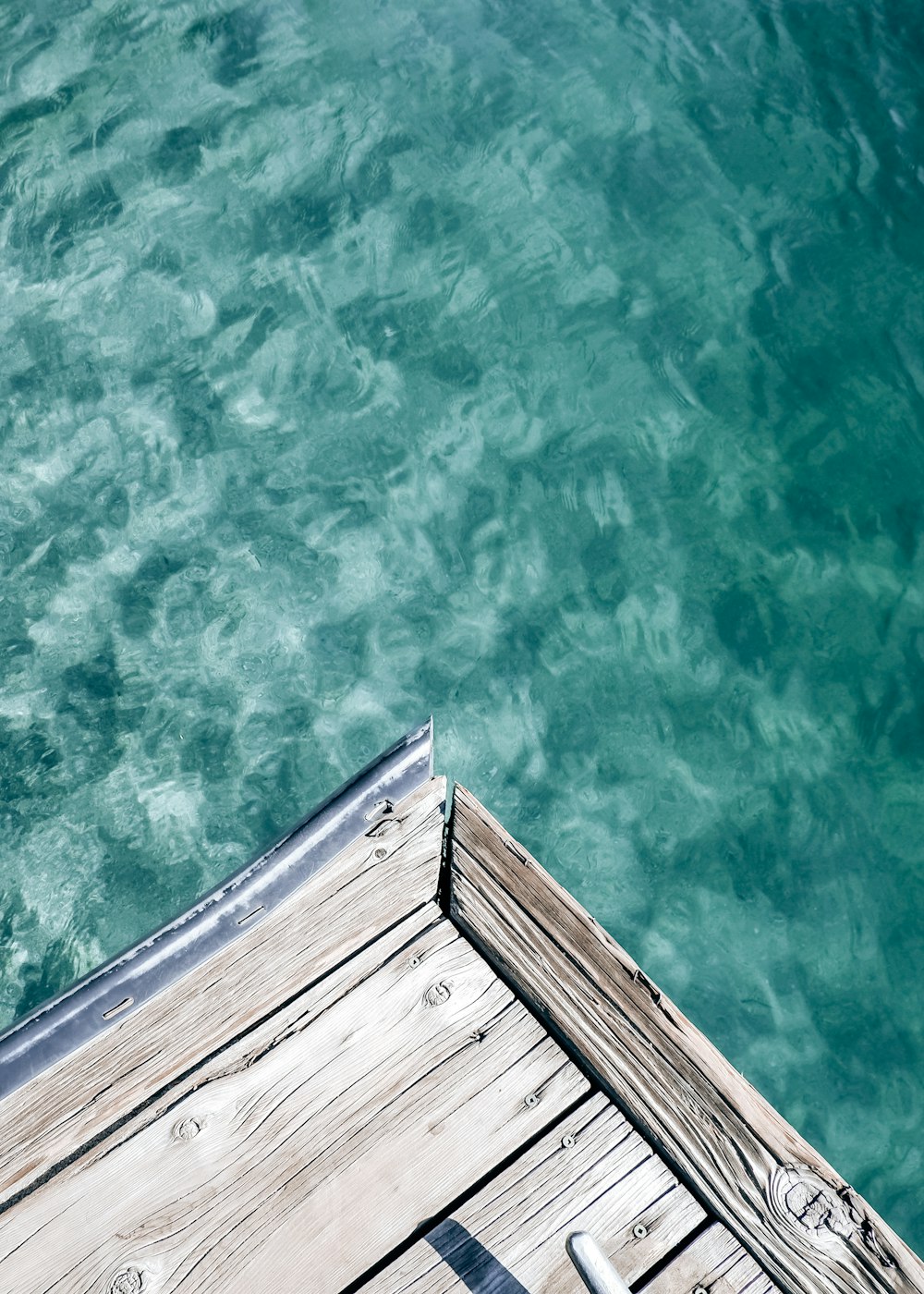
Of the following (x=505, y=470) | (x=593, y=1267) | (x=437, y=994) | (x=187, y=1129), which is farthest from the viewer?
(x=505, y=470)

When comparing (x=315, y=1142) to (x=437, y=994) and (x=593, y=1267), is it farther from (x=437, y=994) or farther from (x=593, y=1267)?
(x=593, y=1267)

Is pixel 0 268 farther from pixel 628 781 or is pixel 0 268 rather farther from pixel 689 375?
pixel 628 781

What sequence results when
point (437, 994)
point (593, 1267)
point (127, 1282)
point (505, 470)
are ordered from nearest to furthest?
point (593, 1267) < point (127, 1282) < point (437, 994) < point (505, 470)

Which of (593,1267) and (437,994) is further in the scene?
(437,994)

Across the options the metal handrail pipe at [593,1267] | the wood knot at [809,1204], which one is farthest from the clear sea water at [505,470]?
the metal handrail pipe at [593,1267]

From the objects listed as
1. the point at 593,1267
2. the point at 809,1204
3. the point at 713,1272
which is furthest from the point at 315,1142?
the point at 809,1204

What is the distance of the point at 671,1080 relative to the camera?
84.1 inches

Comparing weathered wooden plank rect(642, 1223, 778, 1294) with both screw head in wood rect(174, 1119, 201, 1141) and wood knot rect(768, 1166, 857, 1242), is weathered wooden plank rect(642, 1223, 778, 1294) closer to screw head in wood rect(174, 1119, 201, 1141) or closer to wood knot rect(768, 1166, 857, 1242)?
wood knot rect(768, 1166, 857, 1242)

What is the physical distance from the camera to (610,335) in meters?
4.86

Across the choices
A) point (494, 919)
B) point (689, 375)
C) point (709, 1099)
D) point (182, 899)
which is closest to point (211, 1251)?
point (494, 919)

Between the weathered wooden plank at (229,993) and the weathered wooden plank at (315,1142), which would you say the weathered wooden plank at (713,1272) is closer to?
the weathered wooden plank at (315,1142)

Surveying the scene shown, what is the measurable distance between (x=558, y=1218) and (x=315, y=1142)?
505 millimetres

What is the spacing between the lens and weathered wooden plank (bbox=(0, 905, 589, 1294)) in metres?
2.02

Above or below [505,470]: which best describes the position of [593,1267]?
above
